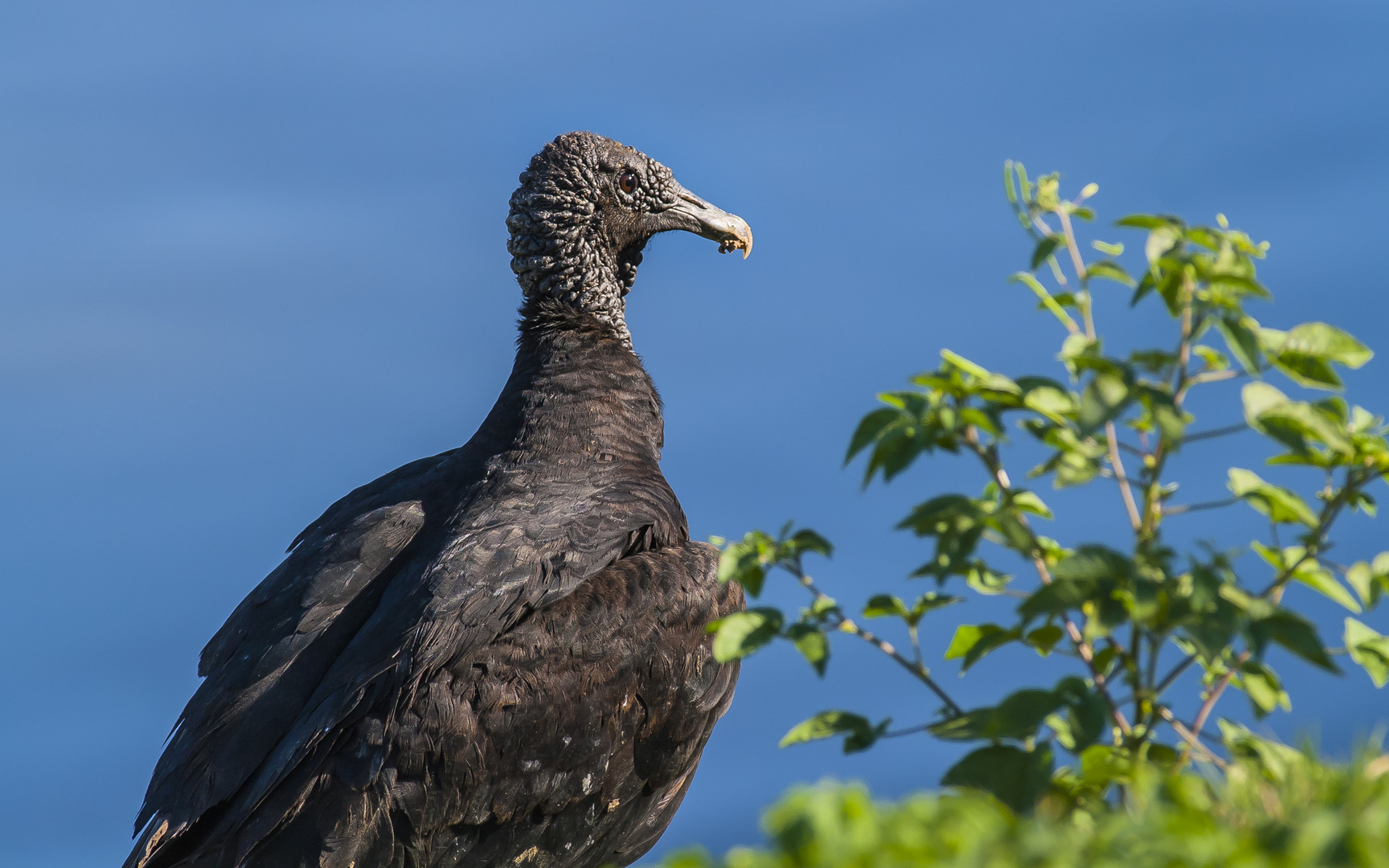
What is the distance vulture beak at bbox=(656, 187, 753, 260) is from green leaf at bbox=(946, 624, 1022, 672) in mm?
3037

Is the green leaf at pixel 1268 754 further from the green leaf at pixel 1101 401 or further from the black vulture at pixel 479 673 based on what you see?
the black vulture at pixel 479 673

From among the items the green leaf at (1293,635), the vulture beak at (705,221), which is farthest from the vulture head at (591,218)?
the green leaf at (1293,635)

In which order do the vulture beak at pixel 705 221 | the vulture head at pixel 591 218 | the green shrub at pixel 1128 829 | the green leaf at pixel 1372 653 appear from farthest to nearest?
the vulture beak at pixel 705 221
the vulture head at pixel 591 218
the green leaf at pixel 1372 653
the green shrub at pixel 1128 829

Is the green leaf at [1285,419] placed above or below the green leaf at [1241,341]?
below

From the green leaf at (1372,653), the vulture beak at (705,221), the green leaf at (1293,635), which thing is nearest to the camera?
the green leaf at (1293,635)

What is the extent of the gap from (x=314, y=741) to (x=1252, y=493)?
2571 millimetres

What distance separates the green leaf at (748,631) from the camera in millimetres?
1823

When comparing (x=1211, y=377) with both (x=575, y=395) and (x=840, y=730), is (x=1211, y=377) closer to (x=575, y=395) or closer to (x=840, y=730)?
(x=840, y=730)

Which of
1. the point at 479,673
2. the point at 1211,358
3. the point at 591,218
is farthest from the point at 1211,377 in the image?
the point at 591,218

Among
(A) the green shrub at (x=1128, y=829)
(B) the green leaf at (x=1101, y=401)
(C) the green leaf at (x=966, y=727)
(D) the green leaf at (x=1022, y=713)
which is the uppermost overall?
(B) the green leaf at (x=1101, y=401)

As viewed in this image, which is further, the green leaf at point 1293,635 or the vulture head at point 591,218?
the vulture head at point 591,218

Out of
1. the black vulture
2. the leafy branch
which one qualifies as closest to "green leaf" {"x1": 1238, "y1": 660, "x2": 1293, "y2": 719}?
the leafy branch

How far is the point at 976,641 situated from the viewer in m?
2.03

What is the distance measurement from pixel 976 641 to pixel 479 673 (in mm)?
1866
